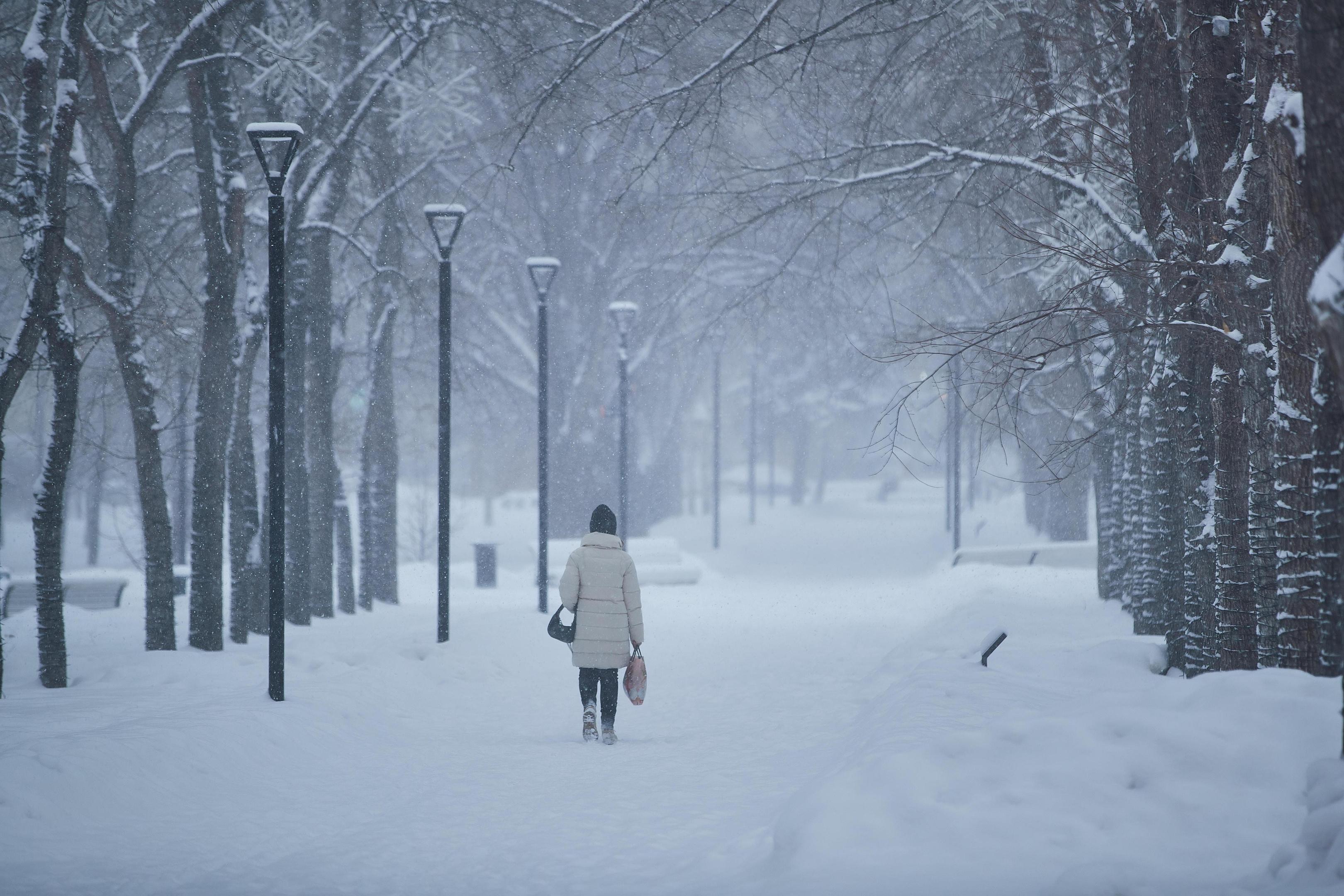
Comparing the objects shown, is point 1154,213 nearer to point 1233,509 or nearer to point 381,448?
point 1233,509

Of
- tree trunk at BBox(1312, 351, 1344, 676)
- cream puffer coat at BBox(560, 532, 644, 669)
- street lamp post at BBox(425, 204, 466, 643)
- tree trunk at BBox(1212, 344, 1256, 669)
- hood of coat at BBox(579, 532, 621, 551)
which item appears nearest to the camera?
tree trunk at BBox(1312, 351, 1344, 676)

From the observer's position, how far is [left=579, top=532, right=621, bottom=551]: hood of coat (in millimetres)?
8195

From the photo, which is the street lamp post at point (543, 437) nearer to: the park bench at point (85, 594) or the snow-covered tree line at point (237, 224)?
the snow-covered tree line at point (237, 224)

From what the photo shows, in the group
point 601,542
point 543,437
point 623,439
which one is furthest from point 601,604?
point 623,439

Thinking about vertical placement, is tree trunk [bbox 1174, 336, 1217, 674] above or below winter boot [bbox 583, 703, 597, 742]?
above

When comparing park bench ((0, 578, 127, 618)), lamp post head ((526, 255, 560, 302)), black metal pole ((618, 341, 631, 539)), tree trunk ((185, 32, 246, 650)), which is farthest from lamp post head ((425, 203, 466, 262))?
park bench ((0, 578, 127, 618))

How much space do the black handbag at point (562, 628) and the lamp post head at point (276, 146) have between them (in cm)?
392

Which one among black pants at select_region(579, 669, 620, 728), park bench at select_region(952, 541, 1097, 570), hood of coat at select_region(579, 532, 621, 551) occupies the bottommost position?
park bench at select_region(952, 541, 1097, 570)

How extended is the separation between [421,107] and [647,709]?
844 cm

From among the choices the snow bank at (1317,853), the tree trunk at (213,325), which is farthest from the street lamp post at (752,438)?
the snow bank at (1317,853)

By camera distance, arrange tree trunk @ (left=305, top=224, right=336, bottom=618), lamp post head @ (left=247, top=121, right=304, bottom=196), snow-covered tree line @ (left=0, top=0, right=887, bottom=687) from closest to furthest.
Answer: lamp post head @ (left=247, top=121, right=304, bottom=196)
snow-covered tree line @ (left=0, top=0, right=887, bottom=687)
tree trunk @ (left=305, top=224, right=336, bottom=618)

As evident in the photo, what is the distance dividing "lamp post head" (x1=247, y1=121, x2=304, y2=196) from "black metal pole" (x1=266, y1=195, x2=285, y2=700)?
15 centimetres

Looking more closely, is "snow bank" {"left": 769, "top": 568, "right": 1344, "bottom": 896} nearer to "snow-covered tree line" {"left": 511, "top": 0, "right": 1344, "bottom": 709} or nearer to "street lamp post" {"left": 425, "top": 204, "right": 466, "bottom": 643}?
"snow-covered tree line" {"left": 511, "top": 0, "right": 1344, "bottom": 709}

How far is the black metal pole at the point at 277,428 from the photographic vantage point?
865cm
